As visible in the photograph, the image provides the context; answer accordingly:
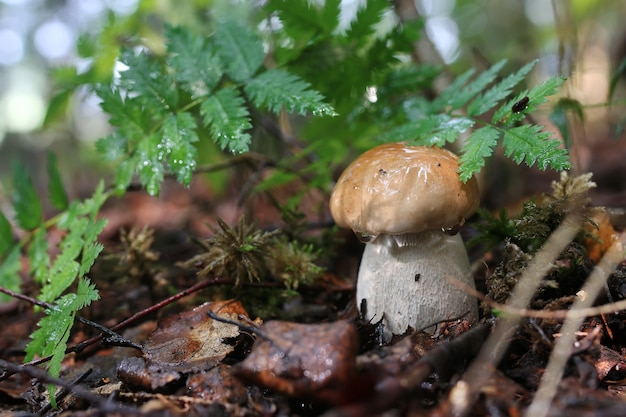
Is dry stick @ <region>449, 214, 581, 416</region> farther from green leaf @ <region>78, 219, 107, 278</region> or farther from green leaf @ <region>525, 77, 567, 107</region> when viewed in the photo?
green leaf @ <region>78, 219, 107, 278</region>

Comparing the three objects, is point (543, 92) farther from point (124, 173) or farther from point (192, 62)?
point (124, 173)

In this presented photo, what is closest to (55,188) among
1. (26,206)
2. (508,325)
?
(26,206)

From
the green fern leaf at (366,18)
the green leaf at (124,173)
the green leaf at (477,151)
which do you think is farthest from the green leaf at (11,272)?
the green leaf at (477,151)

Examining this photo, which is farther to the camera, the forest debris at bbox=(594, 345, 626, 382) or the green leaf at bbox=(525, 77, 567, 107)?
the green leaf at bbox=(525, 77, 567, 107)

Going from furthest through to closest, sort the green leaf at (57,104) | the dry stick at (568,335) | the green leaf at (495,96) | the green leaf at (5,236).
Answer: the green leaf at (57,104) < the green leaf at (5,236) < the green leaf at (495,96) < the dry stick at (568,335)

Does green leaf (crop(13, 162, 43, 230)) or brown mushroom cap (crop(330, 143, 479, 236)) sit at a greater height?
brown mushroom cap (crop(330, 143, 479, 236))

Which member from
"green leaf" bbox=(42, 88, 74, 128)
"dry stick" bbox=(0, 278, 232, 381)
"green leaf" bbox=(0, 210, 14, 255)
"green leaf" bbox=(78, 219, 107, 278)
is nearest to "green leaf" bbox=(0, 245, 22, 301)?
"green leaf" bbox=(0, 210, 14, 255)

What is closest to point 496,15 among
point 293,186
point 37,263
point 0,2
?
point 293,186

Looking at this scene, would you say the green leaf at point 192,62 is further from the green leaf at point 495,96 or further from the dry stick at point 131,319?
the green leaf at point 495,96
